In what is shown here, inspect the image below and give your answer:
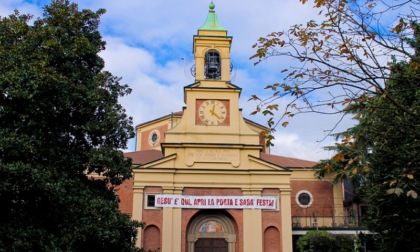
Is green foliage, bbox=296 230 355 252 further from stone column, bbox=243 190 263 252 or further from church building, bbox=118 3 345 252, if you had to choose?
stone column, bbox=243 190 263 252

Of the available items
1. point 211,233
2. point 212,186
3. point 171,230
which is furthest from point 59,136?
point 211,233

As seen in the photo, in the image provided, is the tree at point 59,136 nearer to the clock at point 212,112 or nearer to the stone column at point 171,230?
the stone column at point 171,230

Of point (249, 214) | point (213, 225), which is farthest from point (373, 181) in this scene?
point (213, 225)

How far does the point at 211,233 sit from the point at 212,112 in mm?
7149

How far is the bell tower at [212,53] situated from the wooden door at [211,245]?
985 cm

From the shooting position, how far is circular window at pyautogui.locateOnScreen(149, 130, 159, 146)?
135 ft

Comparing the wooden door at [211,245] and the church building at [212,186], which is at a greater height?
the church building at [212,186]

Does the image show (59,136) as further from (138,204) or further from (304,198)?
(304,198)

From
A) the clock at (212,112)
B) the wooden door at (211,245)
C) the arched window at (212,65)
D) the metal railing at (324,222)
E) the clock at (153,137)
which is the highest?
the arched window at (212,65)

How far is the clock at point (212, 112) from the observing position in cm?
2850

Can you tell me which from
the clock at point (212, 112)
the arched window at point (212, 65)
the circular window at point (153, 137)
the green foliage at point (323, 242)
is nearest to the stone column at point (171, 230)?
the clock at point (212, 112)

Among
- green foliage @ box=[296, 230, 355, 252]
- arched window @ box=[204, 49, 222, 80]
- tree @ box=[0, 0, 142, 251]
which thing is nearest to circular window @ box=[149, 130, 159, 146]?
arched window @ box=[204, 49, 222, 80]

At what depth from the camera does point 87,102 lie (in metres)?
15.1

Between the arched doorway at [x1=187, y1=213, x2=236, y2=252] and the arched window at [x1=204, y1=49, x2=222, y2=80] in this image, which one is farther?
the arched window at [x1=204, y1=49, x2=222, y2=80]
